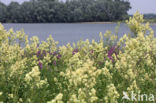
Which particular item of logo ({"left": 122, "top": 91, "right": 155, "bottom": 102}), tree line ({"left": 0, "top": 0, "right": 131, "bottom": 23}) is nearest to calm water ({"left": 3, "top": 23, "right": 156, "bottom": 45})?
logo ({"left": 122, "top": 91, "right": 155, "bottom": 102})

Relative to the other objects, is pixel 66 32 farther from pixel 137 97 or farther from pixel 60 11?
pixel 60 11

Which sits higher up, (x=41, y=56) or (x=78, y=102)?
(x=78, y=102)

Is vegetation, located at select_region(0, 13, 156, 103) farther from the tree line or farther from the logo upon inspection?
the tree line

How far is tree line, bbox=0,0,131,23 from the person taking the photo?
78831 millimetres

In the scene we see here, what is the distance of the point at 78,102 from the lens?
11.0 ft

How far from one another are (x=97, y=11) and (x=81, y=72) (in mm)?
80338

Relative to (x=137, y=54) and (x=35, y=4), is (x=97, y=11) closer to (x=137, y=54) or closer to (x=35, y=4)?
(x=35, y=4)

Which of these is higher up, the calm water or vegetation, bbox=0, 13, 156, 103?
vegetation, bbox=0, 13, 156, 103

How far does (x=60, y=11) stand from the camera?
80125mm

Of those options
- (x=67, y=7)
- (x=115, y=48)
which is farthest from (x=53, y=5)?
(x=115, y=48)

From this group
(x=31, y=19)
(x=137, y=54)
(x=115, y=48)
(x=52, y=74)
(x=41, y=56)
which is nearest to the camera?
(x=137, y=54)

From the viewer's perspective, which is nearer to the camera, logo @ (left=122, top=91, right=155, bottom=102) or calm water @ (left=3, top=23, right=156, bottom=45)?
logo @ (left=122, top=91, right=155, bottom=102)

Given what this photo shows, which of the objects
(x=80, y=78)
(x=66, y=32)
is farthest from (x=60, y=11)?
(x=80, y=78)

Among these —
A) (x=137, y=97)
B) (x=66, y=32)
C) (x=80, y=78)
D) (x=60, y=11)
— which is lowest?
(x=66, y=32)
